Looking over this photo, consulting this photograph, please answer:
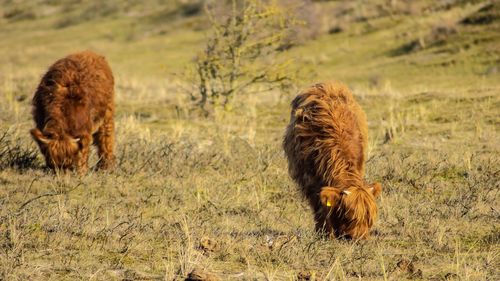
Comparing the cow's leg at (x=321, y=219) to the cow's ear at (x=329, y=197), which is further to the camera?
the cow's leg at (x=321, y=219)

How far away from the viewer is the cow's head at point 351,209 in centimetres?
679

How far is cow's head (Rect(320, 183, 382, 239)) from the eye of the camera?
6.79 meters

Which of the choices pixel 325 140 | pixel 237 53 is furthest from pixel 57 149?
pixel 237 53

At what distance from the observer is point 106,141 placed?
36.8ft

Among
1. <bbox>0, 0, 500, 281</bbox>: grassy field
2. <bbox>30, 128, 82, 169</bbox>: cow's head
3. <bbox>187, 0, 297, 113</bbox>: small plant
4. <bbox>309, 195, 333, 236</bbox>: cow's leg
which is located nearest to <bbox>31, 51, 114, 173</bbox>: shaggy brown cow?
<bbox>30, 128, 82, 169</bbox>: cow's head

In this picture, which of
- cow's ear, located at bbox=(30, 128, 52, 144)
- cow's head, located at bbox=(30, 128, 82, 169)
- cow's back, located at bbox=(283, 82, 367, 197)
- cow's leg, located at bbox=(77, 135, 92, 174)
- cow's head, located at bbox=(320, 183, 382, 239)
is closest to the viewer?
cow's head, located at bbox=(320, 183, 382, 239)

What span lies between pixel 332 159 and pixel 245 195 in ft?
7.62

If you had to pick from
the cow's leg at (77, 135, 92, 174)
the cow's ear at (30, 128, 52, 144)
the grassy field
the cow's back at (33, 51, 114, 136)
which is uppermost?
the cow's back at (33, 51, 114, 136)

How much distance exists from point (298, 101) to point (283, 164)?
2320 mm

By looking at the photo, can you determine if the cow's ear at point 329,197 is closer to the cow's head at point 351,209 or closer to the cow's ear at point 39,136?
the cow's head at point 351,209

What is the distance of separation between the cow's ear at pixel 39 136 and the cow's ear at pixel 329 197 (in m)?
4.34

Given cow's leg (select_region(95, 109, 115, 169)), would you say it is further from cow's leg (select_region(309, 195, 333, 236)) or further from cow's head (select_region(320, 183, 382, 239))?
cow's head (select_region(320, 183, 382, 239))

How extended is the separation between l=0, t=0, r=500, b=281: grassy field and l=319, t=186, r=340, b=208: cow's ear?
347 mm

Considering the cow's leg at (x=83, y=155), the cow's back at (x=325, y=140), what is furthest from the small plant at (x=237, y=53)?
the cow's back at (x=325, y=140)
